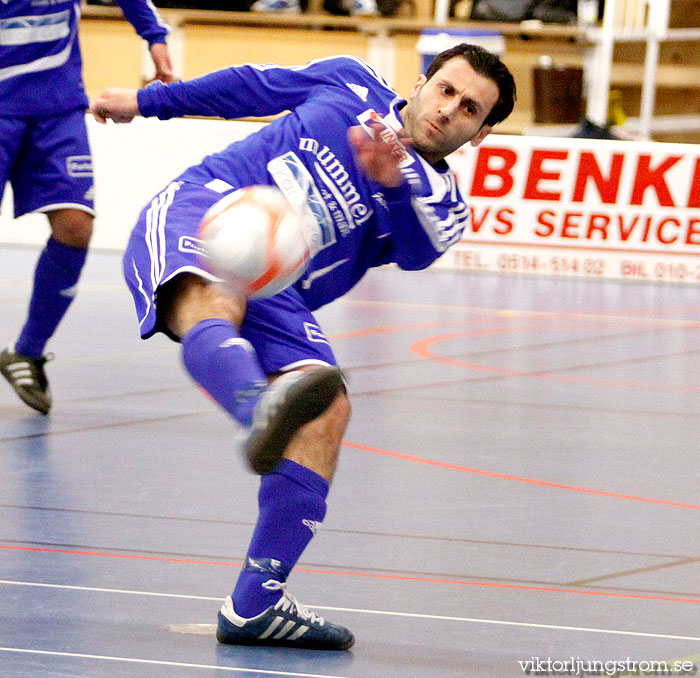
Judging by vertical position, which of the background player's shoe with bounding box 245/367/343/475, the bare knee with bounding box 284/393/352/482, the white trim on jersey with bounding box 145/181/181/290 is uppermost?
the white trim on jersey with bounding box 145/181/181/290

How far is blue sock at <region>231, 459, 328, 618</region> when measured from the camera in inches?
128

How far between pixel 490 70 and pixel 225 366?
3.98 ft

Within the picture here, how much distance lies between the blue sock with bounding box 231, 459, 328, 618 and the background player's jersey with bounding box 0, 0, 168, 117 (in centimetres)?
305

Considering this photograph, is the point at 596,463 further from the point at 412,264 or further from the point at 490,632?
the point at 490,632

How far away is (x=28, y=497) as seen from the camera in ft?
15.1

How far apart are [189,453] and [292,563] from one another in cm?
213

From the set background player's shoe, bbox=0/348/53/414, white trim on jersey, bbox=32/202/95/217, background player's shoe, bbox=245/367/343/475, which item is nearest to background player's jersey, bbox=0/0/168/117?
white trim on jersey, bbox=32/202/95/217

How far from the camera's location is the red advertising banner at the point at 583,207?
1168 cm

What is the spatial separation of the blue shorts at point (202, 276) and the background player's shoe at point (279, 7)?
14.5 m

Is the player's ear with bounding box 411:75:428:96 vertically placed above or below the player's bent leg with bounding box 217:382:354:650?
above

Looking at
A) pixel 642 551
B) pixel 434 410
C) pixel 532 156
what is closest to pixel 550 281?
pixel 532 156

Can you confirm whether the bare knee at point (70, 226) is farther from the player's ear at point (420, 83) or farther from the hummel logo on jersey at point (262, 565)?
the hummel logo on jersey at point (262, 565)

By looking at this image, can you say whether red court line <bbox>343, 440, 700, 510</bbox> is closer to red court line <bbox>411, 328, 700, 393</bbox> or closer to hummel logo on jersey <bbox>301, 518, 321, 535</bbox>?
hummel logo on jersey <bbox>301, 518, 321, 535</bbox>

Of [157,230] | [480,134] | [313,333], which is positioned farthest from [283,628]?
[480,134]
